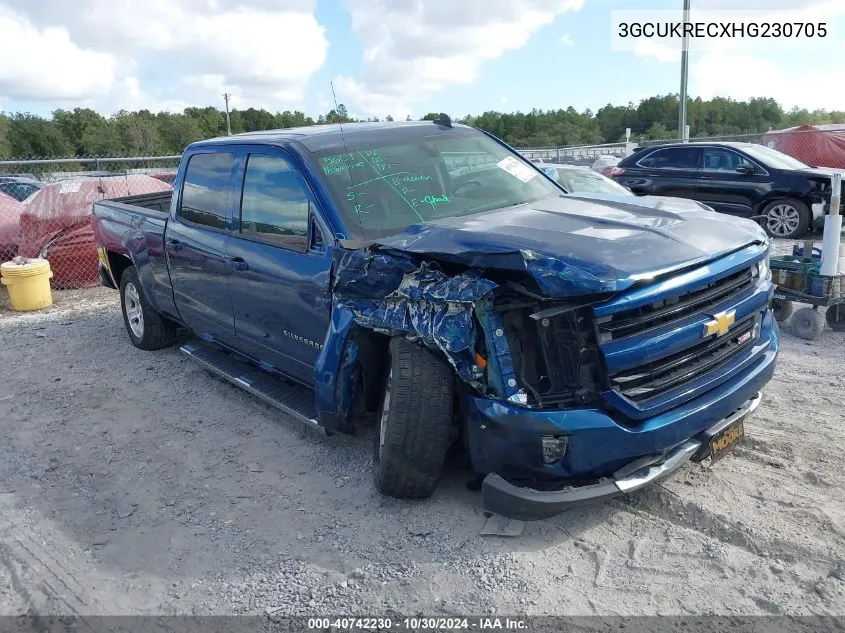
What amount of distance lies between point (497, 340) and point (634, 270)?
2.14 feet

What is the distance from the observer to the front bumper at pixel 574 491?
311 centimetres

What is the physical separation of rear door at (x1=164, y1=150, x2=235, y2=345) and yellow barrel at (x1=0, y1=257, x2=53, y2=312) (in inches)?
178

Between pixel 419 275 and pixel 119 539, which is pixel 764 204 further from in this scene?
pixel 119 539

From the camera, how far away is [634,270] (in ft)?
9.98

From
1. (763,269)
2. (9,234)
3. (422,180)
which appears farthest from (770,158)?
(9,234)

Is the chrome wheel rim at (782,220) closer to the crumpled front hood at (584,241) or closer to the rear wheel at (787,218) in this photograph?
the rear wheel at (787,218)

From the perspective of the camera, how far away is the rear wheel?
11.5 meters

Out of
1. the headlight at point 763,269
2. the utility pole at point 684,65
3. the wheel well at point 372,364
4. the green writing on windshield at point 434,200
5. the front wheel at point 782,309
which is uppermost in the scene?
the utility pole at point 684,65

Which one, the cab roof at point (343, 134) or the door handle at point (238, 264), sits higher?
the cab roof at point (343, 134)

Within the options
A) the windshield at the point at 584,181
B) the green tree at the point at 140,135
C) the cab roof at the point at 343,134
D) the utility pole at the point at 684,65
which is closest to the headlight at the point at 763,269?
the cab roof at the point at 343,134

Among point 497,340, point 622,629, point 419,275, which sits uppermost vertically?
point 419,275

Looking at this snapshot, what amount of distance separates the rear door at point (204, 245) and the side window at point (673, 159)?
9936mm

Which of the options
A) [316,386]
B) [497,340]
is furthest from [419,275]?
[316,386]

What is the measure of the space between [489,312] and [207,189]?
297 cm
